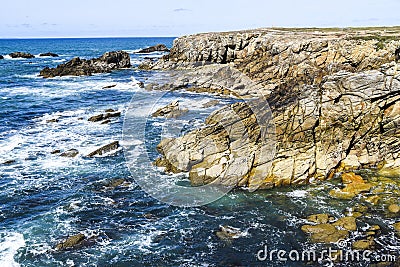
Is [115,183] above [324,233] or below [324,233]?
below

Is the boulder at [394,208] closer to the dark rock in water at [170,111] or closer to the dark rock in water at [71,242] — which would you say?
the dark rock in water at [71,242]

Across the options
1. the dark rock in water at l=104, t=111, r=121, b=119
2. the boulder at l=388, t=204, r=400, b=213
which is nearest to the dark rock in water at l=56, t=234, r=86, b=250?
the boulder at l=388, t=204, r=400, b=213

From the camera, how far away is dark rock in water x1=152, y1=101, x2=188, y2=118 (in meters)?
47.5

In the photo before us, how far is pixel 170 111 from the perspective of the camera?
4856cm

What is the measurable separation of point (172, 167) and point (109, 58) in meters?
71.2

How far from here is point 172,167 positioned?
98.5ft

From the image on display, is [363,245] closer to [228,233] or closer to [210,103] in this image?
[228,233]

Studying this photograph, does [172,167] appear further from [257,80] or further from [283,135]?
[257,80]

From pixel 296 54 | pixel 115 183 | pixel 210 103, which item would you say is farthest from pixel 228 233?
pixel 296 54

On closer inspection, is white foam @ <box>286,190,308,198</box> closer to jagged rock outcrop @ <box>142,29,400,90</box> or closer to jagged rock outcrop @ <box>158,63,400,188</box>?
jagged rock outcrop @ <box>158,63,400,188</box>

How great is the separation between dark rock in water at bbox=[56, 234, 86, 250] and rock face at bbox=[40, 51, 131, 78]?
69090 millimetres

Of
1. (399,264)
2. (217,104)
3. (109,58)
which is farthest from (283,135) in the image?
(109,58)

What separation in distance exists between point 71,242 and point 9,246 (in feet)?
11.0

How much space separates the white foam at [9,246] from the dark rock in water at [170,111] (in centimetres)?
2762
